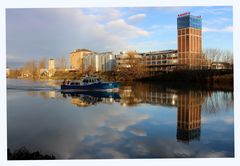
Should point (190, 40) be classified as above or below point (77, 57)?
above

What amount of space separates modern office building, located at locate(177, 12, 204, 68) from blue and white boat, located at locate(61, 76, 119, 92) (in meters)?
3.24

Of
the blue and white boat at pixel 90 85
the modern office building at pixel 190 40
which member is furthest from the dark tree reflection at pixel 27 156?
the blue and white boat at pixel 90 85

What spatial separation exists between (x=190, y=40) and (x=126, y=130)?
668cm

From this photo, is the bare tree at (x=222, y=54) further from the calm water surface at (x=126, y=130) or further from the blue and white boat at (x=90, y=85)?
the blue and white boat at (x=90, y=85)

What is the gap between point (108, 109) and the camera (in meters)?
6.67

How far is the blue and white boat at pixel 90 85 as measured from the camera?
A: 36.3ft

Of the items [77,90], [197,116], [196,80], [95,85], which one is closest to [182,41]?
[196,80]

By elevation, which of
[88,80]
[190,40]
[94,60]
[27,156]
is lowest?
[27,156]

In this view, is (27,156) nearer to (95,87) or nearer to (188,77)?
(95,87)

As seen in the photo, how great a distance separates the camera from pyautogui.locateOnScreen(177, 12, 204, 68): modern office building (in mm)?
8625

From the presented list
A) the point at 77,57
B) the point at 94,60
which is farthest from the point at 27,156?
the point at 94,60

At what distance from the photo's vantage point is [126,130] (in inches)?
184
